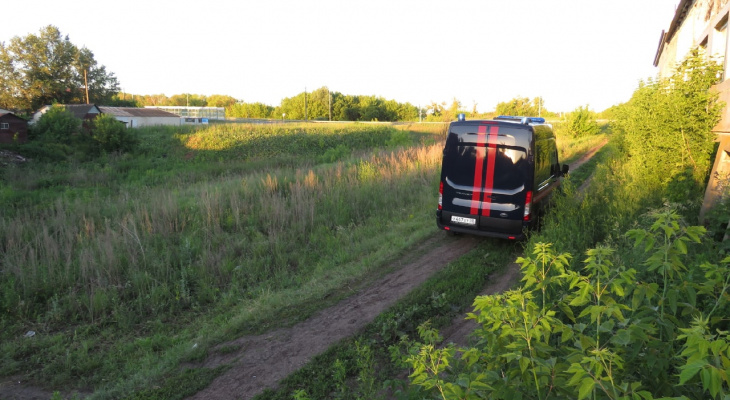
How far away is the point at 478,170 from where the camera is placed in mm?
8062

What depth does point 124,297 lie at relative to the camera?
7219mm

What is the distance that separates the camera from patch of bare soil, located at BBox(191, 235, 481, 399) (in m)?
4.50

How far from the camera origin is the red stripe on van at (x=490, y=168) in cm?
789

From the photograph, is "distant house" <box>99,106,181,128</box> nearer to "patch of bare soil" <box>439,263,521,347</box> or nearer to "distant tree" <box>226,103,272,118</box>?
"distant tree" <box>226,103,272,118</box>

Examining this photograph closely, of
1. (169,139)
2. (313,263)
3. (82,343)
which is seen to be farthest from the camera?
(169,139)

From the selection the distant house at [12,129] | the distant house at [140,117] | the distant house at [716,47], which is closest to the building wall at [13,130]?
the distant house at [12,129]

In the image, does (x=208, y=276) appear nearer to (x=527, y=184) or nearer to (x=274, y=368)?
(x=274, y=368)

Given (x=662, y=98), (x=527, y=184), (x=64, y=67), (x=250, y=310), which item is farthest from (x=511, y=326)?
(x=64, y=67)

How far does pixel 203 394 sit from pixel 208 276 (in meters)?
3.71

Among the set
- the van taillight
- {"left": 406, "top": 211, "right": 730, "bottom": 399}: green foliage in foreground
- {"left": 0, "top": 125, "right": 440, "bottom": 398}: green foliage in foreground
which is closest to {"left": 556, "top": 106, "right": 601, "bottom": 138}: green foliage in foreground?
{"left": 0, "top": 125, "right": 440, "bottom": 398}: green foliage in foreground

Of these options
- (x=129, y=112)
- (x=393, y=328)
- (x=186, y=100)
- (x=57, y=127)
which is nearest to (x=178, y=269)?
(x=393, y=328)

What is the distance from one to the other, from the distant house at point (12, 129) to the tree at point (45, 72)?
94.7 ft

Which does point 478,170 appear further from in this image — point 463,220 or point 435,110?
Answer: point 435,110

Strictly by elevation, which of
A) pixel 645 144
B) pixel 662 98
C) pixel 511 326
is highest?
pixel 662 98
